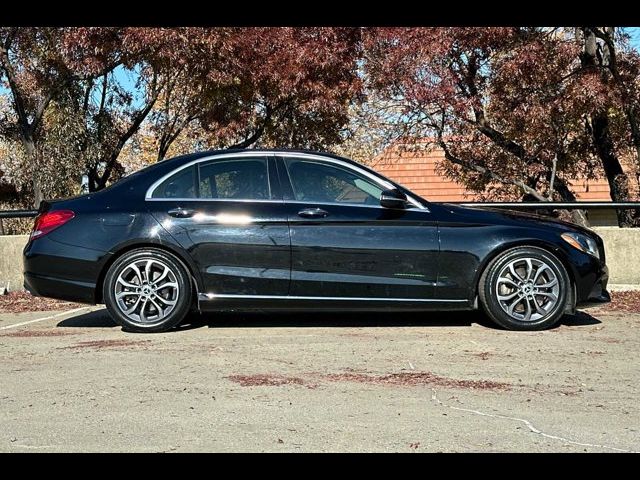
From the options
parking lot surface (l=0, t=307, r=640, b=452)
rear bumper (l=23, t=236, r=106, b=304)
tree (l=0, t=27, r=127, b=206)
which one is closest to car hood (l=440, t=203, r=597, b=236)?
parking lot surface (l=0, t=307, r=640, b=452)

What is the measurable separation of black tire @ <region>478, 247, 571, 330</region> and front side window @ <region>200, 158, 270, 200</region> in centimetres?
211

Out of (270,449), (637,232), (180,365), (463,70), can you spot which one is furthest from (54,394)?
(463,70)

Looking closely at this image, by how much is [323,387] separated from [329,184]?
8.67 feet

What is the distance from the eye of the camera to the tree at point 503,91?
1182 centimetres

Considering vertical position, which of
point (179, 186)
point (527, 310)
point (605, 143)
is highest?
point (605, 143)

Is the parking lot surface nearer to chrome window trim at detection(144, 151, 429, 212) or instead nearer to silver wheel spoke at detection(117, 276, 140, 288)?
silver wheel spoke at detection(117, 276, 140, 288)

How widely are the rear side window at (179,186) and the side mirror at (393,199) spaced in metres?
1.66

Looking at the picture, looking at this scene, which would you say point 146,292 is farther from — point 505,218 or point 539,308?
point 539,308

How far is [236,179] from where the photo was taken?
7.83 meters

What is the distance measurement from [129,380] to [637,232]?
22.6 feet

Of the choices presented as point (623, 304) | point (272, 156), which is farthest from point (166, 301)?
point (623, 304)

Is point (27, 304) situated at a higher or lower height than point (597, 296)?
lower

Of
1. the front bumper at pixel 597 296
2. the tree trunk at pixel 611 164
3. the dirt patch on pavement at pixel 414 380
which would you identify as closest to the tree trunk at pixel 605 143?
the tree trunk at pixel 611 164
